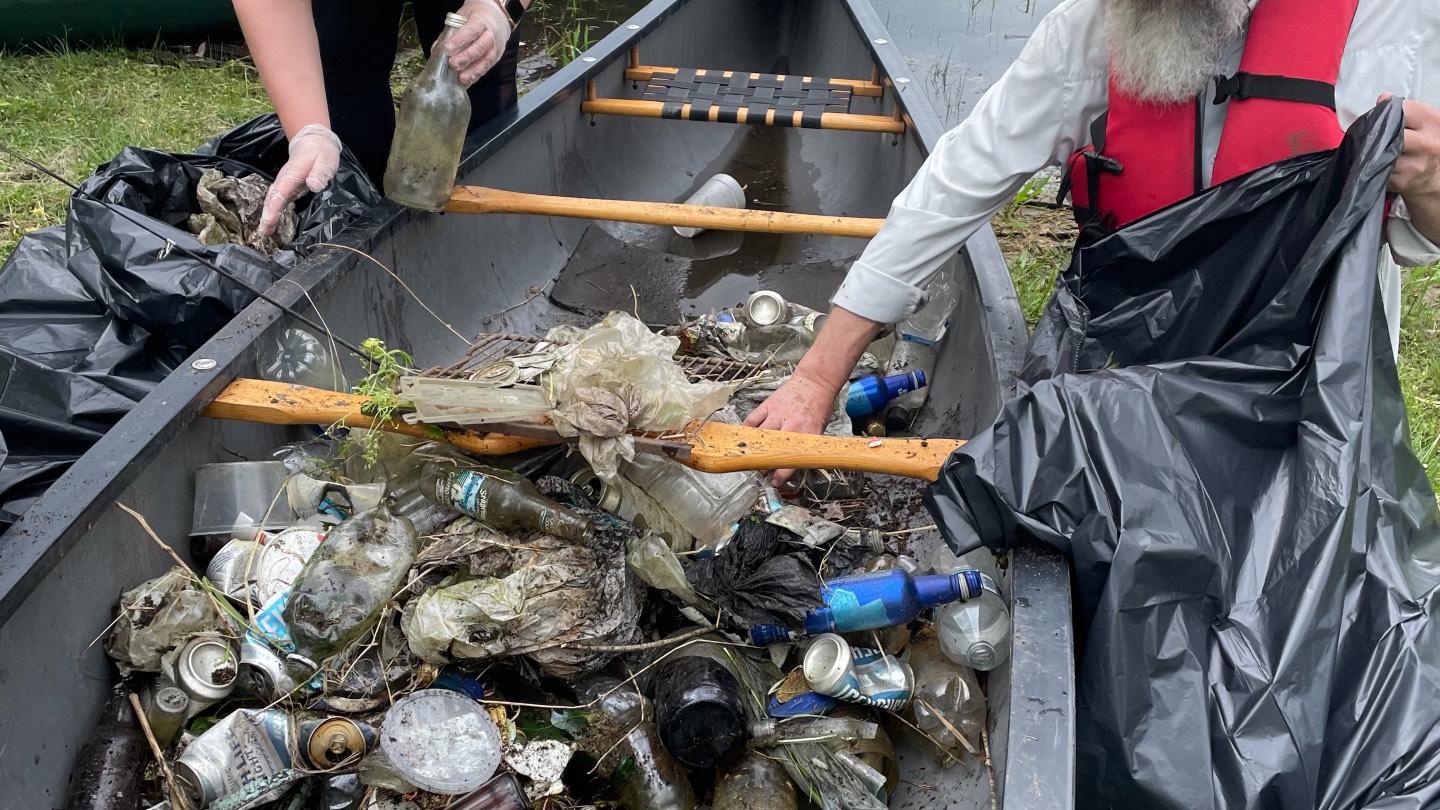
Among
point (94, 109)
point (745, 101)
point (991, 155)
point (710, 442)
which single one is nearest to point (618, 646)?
point (710, 442)

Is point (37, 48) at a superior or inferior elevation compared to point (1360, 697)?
inferior

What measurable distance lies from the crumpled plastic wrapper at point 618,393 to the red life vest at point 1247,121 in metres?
0.90

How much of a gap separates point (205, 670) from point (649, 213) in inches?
62.7

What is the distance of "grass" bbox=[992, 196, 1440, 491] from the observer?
10.5 feet

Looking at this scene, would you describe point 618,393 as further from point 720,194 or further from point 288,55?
point 720,194

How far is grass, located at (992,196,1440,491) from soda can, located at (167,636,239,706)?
273cm

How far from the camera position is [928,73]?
23.7 ft

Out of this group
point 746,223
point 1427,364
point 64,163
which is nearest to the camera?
point 746,223

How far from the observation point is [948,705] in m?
1.55

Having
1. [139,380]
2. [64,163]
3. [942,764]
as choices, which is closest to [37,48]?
[64,163]

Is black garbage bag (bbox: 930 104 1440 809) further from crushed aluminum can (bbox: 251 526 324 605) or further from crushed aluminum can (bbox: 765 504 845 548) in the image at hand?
crushed aluminum can (bbox: 251 526 324 605)

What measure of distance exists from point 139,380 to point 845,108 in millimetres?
2622

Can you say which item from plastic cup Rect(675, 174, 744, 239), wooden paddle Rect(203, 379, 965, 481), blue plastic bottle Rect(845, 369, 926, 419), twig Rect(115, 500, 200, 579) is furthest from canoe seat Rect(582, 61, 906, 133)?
twig Rect(115, 500, 200, 579)

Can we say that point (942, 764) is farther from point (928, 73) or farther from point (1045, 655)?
point (928, 73)
